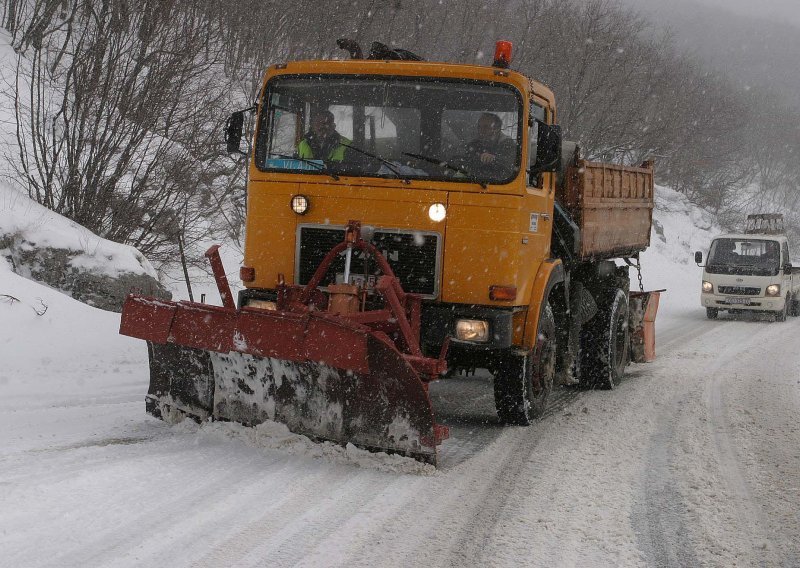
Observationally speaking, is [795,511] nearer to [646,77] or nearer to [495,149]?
[495,149]

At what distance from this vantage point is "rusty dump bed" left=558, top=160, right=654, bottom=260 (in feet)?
26.0

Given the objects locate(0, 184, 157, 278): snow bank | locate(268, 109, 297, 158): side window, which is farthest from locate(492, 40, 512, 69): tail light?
locate(0, 184, 157, 278): snow bank

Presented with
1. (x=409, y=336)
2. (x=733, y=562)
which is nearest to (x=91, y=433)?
(x=409, y=336)

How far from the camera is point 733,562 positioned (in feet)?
12.9

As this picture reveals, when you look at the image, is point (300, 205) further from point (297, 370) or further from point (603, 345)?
point (603, 345)

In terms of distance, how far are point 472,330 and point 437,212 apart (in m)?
0.82

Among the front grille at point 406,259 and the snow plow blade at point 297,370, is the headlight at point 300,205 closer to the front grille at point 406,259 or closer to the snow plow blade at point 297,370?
the front grille at point 406,259

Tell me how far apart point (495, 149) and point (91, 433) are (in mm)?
3239

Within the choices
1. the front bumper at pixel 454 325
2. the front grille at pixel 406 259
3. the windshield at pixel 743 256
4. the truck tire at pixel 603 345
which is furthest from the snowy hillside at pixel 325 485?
the windshield at pixel 743 256

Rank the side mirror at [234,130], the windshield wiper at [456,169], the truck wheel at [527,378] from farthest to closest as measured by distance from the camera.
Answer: the side mirror at [234,130] < the truck wheel at [527,378] < the windshield wiper at [456,169]

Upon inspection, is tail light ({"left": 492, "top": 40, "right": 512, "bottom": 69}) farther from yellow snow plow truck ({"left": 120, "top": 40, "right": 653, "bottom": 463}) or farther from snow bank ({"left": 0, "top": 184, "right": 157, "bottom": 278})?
snow bank ({"left": 0, "top": 184, "right": 157, "bottom": 278})

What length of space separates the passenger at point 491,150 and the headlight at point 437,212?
35cm

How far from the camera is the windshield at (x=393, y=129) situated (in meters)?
6.07

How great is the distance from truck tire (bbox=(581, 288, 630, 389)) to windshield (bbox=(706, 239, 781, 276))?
34.3ft
